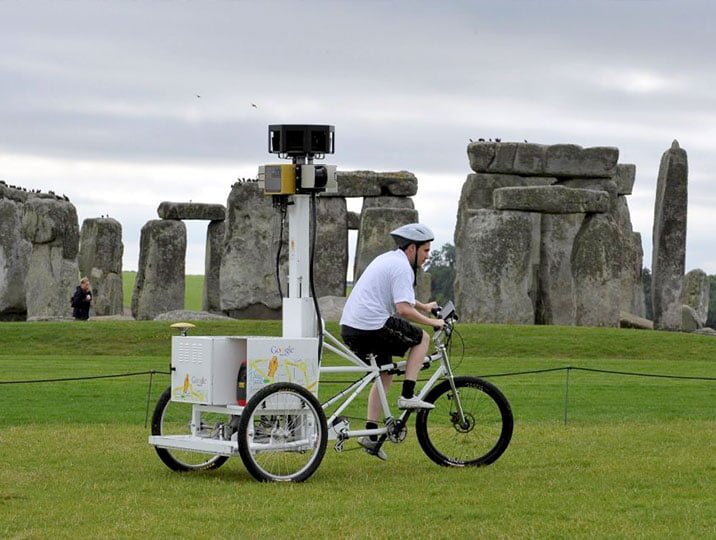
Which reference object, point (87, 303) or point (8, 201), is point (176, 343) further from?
point (8, 201)

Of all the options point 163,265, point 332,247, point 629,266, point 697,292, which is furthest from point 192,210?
point 697,292

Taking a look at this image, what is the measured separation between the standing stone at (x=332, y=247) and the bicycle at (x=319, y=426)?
24.8 metres

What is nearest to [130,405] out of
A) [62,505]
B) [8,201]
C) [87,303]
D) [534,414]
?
[534,414]

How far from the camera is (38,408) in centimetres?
1661

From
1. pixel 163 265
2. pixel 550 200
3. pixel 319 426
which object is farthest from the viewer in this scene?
pixel 163 265

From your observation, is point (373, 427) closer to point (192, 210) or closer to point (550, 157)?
Answer: point (550, 157)

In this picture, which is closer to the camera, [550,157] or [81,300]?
[81,300]

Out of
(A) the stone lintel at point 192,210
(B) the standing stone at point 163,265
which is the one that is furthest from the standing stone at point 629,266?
(B) the standing stone at point 163,265

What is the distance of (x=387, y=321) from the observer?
36.7ft

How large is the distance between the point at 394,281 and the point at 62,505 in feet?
10.2

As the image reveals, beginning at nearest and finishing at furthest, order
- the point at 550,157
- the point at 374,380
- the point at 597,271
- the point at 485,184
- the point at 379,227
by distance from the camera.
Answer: the point at 374,380, the point at 597,271, the point at 379,227, the point at 550,157, the point at 485,184

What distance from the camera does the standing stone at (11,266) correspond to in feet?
118

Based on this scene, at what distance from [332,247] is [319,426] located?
2625 centimetres

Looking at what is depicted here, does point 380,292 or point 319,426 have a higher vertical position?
point 380,292
